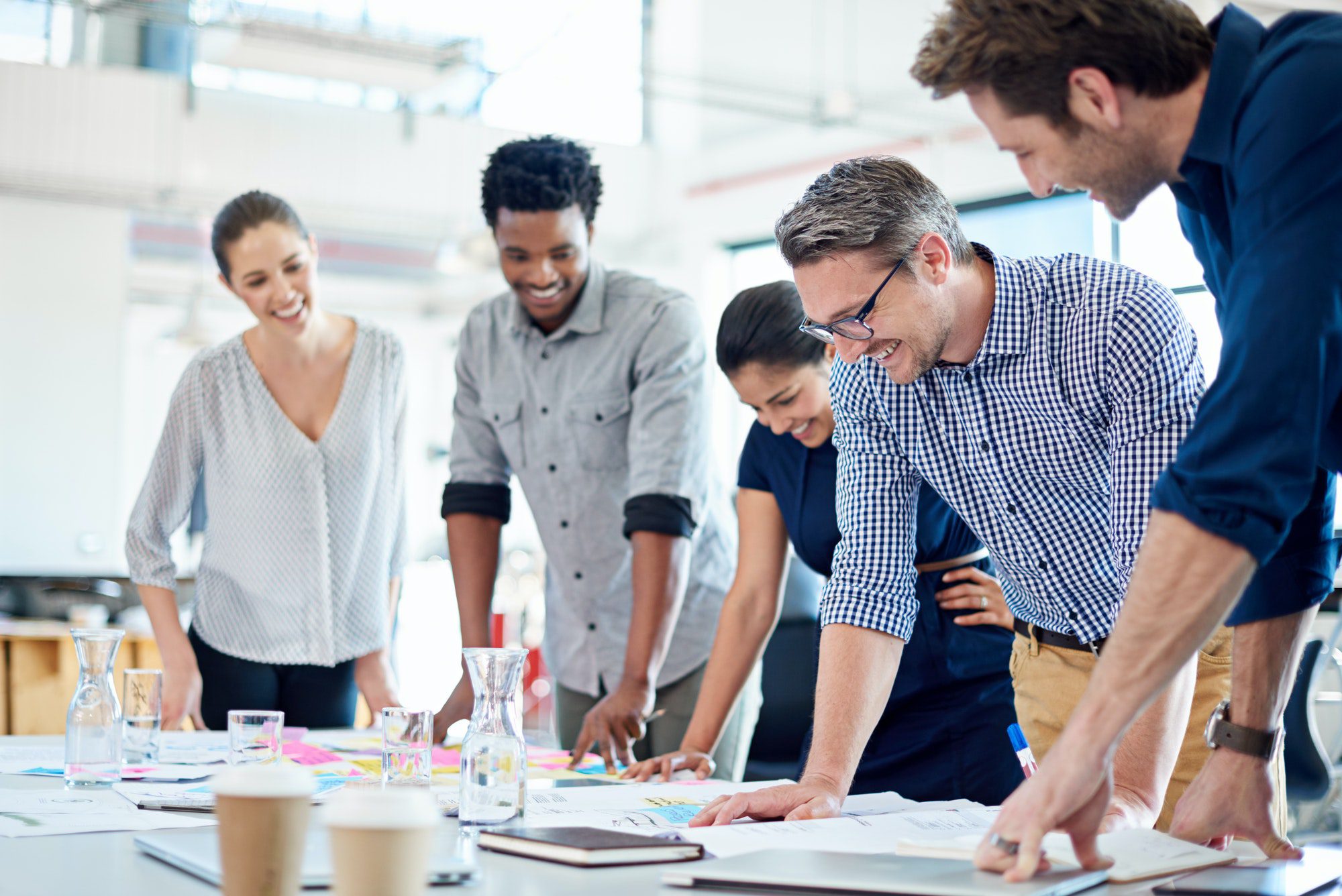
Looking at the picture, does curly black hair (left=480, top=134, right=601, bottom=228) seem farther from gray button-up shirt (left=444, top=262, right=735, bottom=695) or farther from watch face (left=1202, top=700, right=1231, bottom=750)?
watch face (left=1202, top=700, right=1231, bottom=750)

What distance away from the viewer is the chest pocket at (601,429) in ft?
7.91

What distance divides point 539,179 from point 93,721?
1.14m

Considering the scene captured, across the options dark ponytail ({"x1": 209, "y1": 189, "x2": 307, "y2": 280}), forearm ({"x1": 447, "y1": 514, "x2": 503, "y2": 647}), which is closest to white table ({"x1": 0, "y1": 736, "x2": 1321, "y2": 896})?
forearm ({"x1": 447, "y1": 514, "x2": 503, "y2": 647})

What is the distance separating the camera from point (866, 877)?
973mm

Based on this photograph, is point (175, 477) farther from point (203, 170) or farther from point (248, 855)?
point (203, 170)

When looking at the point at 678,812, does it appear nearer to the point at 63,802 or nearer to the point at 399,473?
the point at 63,802

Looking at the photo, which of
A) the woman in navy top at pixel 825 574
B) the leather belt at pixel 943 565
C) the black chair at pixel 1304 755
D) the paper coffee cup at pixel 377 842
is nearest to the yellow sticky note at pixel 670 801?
the woman in navy top at pixel 825 574

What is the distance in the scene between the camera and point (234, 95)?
25.4ft

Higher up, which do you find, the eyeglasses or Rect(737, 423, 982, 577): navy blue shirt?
the eyeglasses

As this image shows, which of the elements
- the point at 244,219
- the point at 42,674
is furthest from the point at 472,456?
the point at 42,674

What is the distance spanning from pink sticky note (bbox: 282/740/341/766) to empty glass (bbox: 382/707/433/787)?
0.28 m

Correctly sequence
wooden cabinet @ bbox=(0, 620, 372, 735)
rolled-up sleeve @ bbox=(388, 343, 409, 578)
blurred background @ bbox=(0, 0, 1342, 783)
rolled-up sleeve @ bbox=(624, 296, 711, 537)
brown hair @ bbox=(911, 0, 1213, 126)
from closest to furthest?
brown hair @ bbox=(911, 0, 1213, 126) < rolled-up sleeve @ bbox=(624, 296, 711, 537) < rolled-up sleeve @ bbox=(388, 343, 409, 578) < wooden cabinet @ bbox=(0, 620, 372, 735) < blurred background @ bbox=(0, 0, 1342, 783)

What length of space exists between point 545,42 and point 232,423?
20.7 ft

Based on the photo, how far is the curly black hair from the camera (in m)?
2.29
